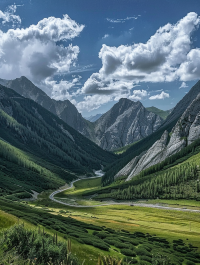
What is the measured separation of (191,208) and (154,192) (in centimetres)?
4215

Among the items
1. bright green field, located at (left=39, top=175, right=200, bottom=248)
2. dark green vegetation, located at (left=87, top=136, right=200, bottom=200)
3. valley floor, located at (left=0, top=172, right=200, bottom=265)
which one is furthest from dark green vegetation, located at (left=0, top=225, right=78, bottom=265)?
dark green vegetation, located at (left=87, top=136, right=200, bottom=200)

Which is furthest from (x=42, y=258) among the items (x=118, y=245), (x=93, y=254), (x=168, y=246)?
(x=168, y=246)

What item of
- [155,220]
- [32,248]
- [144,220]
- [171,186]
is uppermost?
[32,248]

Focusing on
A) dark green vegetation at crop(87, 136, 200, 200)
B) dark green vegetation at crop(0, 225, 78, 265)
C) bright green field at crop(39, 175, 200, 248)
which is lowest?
bright green field at crop(39, 175, 200, 248)

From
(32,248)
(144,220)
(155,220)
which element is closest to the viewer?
(32,248)

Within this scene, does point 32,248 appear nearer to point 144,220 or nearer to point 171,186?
point 144,220

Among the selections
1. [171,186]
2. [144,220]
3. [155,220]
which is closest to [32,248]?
[144,220]

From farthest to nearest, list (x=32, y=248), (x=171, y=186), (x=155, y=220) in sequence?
1. (x=171, y=186)
2. (x=155, y=220)
3. (x=32, y=248)

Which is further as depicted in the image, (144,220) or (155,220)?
(155,220)

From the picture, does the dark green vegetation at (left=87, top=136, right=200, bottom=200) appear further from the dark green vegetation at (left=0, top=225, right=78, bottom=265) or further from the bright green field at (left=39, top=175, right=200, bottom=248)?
the dark green vegetation at (left=0, top=225, right=78, bottom=265)

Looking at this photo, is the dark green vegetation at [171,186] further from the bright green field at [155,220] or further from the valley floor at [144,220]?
the bright green field at [155,220]

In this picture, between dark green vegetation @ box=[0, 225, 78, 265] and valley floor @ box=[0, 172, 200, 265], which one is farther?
valley floor @ box=[0, 172, 200, 265]

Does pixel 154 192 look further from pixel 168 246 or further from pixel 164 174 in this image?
pixel 168 246

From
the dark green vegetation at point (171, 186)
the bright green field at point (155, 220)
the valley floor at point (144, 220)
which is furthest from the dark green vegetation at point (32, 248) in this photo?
the dark green vegetation at point (171, 186)
